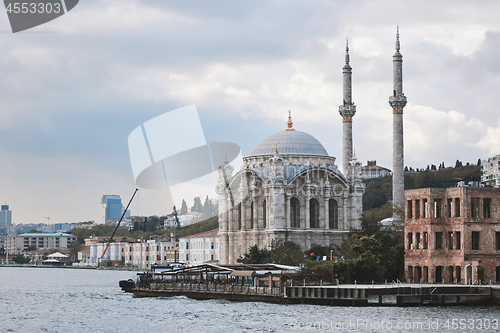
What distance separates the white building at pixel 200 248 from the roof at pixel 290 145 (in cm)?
4104

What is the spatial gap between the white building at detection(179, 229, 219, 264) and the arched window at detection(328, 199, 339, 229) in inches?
1679

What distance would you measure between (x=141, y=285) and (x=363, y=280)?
18.4 metres

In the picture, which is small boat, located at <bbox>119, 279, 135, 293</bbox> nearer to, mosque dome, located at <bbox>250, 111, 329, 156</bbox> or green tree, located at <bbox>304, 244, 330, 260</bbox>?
green tree, located at <bbox>304, 244, 330, 260</bbox>

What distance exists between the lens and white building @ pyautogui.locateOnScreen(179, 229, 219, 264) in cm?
13900

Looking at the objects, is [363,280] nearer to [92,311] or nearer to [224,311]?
[224,311]

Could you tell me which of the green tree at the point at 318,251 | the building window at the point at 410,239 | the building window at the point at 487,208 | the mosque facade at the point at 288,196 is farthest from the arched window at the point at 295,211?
the building window at the point at 487,208

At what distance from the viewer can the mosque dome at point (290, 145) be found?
96000 millimetres

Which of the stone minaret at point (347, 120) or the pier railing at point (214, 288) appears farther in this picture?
the stone minaret at point (347, 120)

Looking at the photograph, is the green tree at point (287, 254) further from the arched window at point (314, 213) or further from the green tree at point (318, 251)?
the arched window at point (314, 213)

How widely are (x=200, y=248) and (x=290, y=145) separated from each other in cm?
5231

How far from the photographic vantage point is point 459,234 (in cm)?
6238

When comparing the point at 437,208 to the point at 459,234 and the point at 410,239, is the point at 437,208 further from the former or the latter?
the point at 410,239

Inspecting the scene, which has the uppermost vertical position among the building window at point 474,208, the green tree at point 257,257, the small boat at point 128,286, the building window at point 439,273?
the building window at point 474,208

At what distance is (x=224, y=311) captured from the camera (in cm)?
5581
